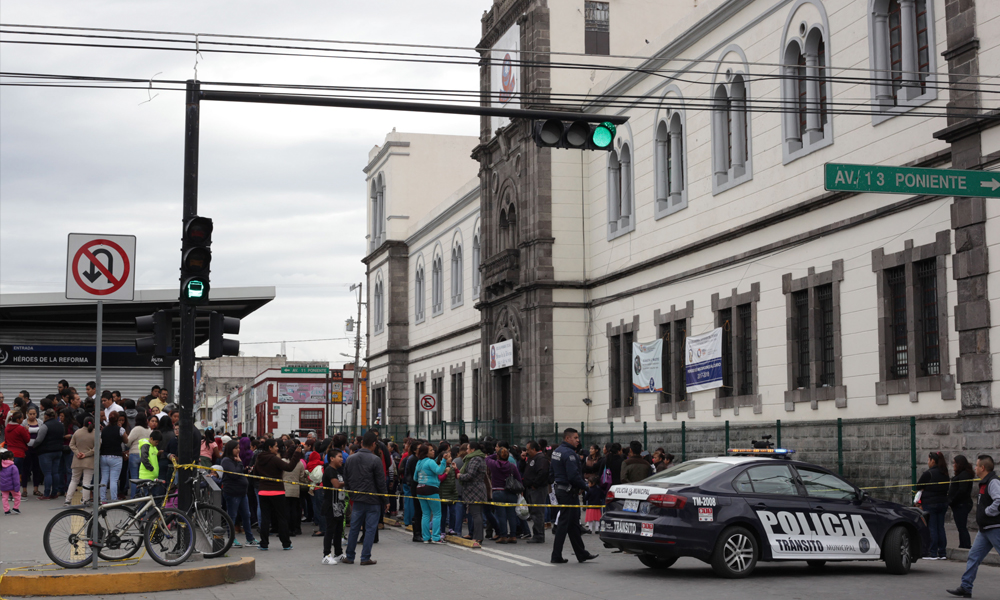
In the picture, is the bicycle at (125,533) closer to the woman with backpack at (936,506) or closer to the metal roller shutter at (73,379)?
the woman with backpack at (936,506)

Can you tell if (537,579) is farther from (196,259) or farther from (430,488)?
(430,488)

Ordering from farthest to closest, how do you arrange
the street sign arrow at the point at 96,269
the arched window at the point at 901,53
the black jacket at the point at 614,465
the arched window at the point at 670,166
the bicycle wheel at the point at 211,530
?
A: 1. the arched window at the point at 670,166
2. the black jacket at the point at 614,465
3. the arched window at the point at 901,53
4. the bicycle wheel at the point at 211,530
5. the street sign arrow at the point at 96,269

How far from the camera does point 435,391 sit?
196 ft

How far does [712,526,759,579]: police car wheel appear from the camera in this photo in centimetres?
1391

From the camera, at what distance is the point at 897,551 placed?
14695mm

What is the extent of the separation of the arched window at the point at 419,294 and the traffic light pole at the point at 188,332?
4753 centimetres

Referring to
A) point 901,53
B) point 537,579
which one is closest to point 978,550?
point 537,579

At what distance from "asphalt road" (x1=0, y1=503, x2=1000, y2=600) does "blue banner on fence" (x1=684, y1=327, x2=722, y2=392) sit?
12.2 meters

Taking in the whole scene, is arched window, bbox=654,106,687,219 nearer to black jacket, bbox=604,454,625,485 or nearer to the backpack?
black jacket, bbox=604,454,625,485

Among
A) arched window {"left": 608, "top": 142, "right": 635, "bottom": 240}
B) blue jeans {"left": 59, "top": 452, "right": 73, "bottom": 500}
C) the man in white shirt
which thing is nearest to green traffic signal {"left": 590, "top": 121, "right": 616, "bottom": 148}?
the man in white shirt

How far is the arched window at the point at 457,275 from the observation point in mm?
55375

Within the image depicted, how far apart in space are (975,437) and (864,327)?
14.8 ft

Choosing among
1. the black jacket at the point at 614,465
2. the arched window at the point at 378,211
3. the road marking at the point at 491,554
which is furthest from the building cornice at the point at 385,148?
the road marking at the point at 491,554

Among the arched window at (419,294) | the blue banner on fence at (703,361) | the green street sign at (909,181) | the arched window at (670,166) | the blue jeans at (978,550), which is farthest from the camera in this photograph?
the arched window at (419,294)
